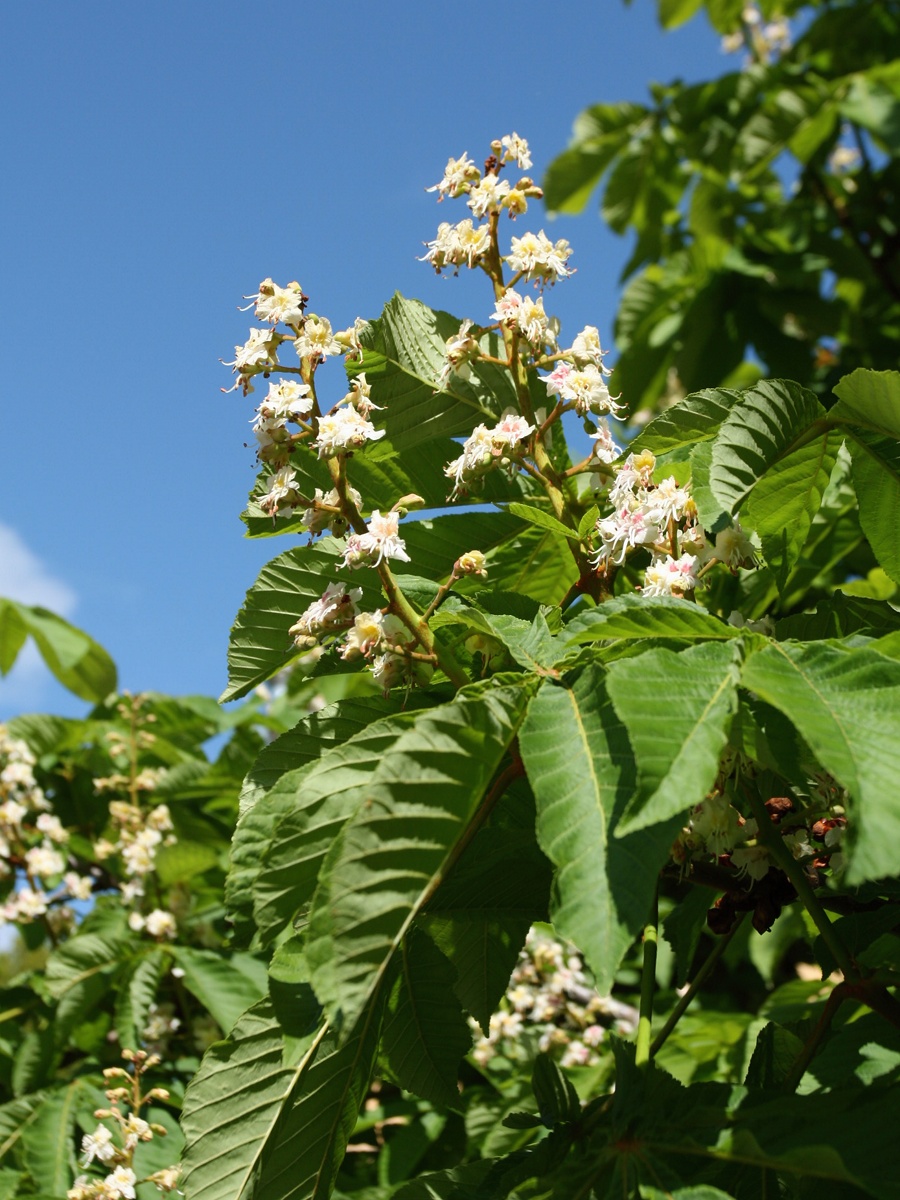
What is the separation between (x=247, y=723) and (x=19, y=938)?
76 cm

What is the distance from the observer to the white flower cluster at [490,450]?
47.4 inches

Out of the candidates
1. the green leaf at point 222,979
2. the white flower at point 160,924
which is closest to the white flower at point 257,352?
the green leaf at point 222,979

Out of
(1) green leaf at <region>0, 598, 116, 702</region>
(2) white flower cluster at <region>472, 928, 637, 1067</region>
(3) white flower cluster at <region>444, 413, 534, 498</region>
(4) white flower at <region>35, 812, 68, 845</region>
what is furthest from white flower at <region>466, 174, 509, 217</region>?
(1) green leaf at <region>0, 598, 116, 702</region>

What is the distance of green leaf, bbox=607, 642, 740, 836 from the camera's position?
704 mm

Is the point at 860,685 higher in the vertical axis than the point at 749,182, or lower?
lower

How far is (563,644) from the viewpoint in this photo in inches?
37.4

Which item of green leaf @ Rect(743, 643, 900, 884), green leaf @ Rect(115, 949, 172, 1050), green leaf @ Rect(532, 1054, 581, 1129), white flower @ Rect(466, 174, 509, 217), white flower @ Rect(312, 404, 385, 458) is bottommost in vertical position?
green leaf @ Rect(532, 1054, 581, 1129)

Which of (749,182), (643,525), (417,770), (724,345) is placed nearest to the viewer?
(417,770)

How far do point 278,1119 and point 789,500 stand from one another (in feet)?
2.67

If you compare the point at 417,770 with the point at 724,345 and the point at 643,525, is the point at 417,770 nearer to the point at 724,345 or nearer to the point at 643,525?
the point at 643,525

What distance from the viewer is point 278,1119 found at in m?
1.00

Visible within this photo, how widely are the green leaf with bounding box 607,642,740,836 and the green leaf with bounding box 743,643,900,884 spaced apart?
0.03 meters

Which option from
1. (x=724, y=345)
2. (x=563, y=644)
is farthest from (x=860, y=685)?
(x=724, y=345)

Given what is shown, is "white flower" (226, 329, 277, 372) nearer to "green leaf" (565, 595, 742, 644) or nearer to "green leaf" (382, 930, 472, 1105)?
"green leaf" (565, 595, 742, 644)
